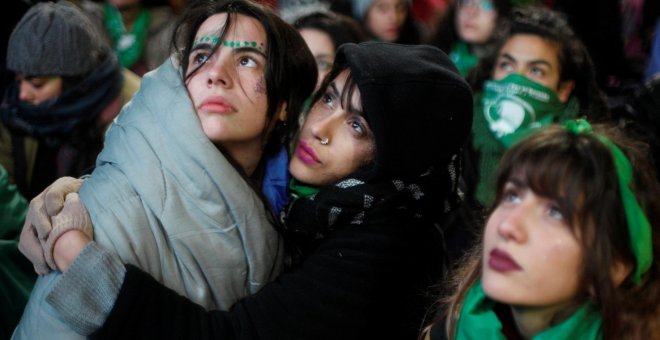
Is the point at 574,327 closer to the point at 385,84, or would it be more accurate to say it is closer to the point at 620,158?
the point at 620,158

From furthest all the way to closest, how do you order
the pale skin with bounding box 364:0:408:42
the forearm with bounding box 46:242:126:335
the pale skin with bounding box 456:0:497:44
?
the pale skin with bounding box 364:0:408:42, the pale skin with bounding box 456:0:497:44, the forearm with bounding box 46:242:126:335

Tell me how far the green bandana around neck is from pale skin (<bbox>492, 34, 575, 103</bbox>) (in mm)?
40

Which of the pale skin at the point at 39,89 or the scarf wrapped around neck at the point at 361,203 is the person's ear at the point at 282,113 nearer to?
the scarf wrapped around neck at the point at 361,203

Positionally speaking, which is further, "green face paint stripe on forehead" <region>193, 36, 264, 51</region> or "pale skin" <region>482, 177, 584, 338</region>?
"green face paint stripe on forehead" <region>193, 36, 264, 51</region>

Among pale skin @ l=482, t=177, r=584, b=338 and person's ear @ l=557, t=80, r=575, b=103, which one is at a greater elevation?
pale skin @ l=482, t=177, r=584, b=338

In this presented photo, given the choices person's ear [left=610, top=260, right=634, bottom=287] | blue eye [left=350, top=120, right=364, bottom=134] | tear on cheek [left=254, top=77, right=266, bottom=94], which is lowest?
blue eye [left=350, top=120, right=364, bottom=134]

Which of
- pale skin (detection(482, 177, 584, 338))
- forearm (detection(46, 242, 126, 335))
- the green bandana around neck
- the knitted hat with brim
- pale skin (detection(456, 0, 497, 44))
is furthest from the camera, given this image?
pale skin (detection(456, 0, 497, 44))

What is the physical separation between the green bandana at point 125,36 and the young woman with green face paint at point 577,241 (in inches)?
90.9

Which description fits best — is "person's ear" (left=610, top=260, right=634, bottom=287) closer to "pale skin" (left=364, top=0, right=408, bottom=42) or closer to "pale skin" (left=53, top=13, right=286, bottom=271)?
"pale skin" (left=53, top=13, right=286, bottom=271)

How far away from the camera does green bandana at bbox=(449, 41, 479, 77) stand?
328 centimetres

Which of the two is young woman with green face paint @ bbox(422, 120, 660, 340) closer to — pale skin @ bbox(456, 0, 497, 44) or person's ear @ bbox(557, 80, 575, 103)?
person's ear @ bbox(557, 80, 575, 103)

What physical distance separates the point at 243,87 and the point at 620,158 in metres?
0.89

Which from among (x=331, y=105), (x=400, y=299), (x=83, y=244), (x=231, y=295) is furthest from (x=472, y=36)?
(x=83, y=244)

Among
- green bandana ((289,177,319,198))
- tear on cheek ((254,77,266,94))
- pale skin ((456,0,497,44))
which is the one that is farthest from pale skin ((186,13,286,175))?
pale skin ((456,0,497,44))
